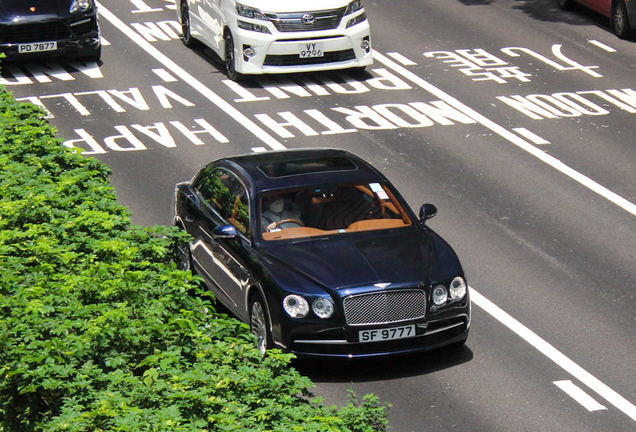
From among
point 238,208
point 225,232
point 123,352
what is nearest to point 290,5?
point 238,208

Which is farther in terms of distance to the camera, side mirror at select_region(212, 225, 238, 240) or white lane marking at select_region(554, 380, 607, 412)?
side mirror at select_region(212, 225, 238, 240)

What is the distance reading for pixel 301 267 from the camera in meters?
11.0

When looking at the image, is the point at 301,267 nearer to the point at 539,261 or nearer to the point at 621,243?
the point at 539,261

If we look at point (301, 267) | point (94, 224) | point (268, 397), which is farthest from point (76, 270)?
point (301, 267)

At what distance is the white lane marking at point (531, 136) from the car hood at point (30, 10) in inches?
331

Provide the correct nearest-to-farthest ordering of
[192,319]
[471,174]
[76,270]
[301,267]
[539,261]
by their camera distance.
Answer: [192,319], [76,270], [301,267], [539,261], [471,174]

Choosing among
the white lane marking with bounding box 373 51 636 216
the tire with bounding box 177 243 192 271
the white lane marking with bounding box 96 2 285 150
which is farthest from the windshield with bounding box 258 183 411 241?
the white lane marking with bounding box 96 2 285 150

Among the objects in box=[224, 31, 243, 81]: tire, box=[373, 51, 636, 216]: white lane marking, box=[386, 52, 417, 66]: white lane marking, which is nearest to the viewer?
box=[373, 51, 636, 216]: white lane marking

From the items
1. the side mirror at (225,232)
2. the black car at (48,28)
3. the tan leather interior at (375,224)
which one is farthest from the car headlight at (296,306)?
the black car at (48,28)

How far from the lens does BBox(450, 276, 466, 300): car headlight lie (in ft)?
36.4

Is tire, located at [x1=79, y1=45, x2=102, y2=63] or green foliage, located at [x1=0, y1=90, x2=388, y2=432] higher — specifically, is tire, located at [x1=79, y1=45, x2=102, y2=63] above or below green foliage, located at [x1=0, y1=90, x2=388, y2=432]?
below

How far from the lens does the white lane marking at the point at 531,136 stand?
18566mm

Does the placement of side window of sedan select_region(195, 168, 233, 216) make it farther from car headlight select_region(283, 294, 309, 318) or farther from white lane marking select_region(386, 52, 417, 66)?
white lane marking select_region(386, 52, 417, 66)

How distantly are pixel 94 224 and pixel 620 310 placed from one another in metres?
5.74
